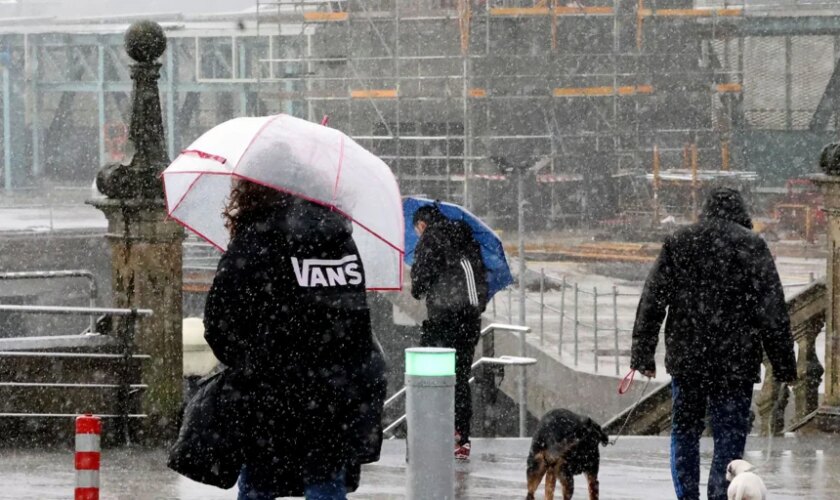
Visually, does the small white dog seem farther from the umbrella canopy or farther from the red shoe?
the red shoe

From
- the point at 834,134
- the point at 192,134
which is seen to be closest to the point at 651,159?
the point at 834,134

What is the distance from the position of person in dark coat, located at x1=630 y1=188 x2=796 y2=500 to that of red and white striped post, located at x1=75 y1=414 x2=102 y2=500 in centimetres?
299

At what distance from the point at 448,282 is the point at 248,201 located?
4.51 meters

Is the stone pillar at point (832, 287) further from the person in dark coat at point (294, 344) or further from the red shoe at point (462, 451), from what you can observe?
the person in dark coat at point (294, 344)

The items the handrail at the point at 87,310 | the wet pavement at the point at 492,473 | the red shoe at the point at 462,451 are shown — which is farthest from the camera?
the handrail at the point at 87,310

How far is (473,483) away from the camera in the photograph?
8680mm

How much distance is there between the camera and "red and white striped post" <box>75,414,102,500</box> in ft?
16.0

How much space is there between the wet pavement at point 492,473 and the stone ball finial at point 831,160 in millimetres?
1840

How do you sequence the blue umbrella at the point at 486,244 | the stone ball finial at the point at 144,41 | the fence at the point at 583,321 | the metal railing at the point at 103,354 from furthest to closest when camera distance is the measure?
the fence at the point at 583,321 → the stone ball finial at the point at 144,41 → the metal railing at the point at 103,354 → the blue umbrella at the point at 486,244

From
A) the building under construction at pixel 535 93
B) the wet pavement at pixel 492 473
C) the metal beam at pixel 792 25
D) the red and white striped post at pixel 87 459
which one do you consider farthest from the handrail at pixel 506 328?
the metal beam at pixel 792 25

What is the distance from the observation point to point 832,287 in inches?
A: 429

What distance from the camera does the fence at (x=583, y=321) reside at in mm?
22812

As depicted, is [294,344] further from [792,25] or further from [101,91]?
[101,91]

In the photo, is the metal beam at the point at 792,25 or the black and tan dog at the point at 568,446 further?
the metal beam at the point at 792,25
